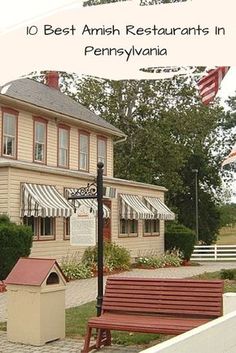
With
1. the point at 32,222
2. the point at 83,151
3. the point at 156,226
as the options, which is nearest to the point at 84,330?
the point at 32,222

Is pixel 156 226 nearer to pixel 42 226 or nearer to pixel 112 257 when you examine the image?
pixel 112 257

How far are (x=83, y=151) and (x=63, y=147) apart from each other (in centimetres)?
177

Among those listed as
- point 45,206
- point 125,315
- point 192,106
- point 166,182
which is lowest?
point 125,315

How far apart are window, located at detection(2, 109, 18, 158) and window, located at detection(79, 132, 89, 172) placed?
5.15 meters

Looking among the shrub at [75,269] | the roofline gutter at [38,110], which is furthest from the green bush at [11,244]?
the roofline gutter at [38,110]

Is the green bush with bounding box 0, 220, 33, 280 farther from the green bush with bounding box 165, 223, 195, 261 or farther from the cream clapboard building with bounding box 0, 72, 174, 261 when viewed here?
the green bush with bounding box 165, 223, 195, 261

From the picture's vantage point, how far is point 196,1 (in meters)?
4.97

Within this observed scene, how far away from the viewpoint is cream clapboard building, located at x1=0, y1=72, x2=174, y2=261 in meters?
20.5

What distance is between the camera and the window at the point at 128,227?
27547mm

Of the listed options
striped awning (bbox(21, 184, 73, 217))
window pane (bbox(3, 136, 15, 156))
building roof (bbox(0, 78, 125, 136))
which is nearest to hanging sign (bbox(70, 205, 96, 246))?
striped awning (bbox(21, 184, 73, 217))

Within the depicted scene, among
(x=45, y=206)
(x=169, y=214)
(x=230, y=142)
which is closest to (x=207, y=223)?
(x=230, y=142)

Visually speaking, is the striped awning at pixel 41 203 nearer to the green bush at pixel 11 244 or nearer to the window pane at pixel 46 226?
the window pane at pixel 46 226

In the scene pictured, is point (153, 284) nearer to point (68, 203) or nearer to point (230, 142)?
point (68, 203)

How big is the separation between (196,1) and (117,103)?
116 ft
